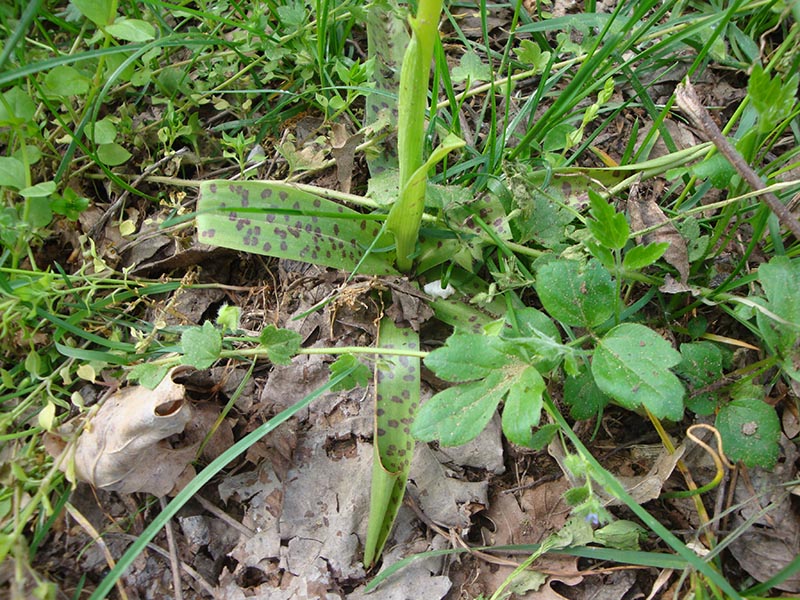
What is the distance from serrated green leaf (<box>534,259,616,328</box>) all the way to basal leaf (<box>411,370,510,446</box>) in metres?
0.21

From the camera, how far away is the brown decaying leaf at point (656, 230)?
1.49 metres

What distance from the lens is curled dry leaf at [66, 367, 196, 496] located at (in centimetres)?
142

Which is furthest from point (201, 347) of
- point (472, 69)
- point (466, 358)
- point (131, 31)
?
point (472, 69)

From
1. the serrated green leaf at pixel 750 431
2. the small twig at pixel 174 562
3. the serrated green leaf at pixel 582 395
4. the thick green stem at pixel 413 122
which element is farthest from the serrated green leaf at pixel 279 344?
the serrated green leaf at pixel 750 431

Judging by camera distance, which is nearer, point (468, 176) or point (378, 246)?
point (378, 246)

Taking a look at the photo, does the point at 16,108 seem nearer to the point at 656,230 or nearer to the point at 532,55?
the point at 532,55

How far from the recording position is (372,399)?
162 cm

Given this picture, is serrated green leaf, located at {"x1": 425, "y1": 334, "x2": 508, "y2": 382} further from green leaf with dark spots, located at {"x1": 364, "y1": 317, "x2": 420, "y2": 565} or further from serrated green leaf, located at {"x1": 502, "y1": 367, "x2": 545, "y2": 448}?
green leaf with dark spots, located at {"x1": 364, "y1": 317, "x2": 420, "y2": 565}

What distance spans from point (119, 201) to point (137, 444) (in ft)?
2.83

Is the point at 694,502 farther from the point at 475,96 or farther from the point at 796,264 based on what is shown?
the point at 475,96

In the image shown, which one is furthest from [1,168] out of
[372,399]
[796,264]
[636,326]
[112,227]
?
[796,264]

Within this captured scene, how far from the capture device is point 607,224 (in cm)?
121

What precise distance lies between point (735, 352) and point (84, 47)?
2.24 m

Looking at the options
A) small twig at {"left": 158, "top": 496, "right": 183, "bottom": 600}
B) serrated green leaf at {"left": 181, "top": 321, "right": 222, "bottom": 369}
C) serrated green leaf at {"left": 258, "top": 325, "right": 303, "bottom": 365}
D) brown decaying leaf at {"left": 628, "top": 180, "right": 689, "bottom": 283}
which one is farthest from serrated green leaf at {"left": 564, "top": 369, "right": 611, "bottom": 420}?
small twig at {"left": 158, "top": 496, "right": 183, "bottom": 600}
